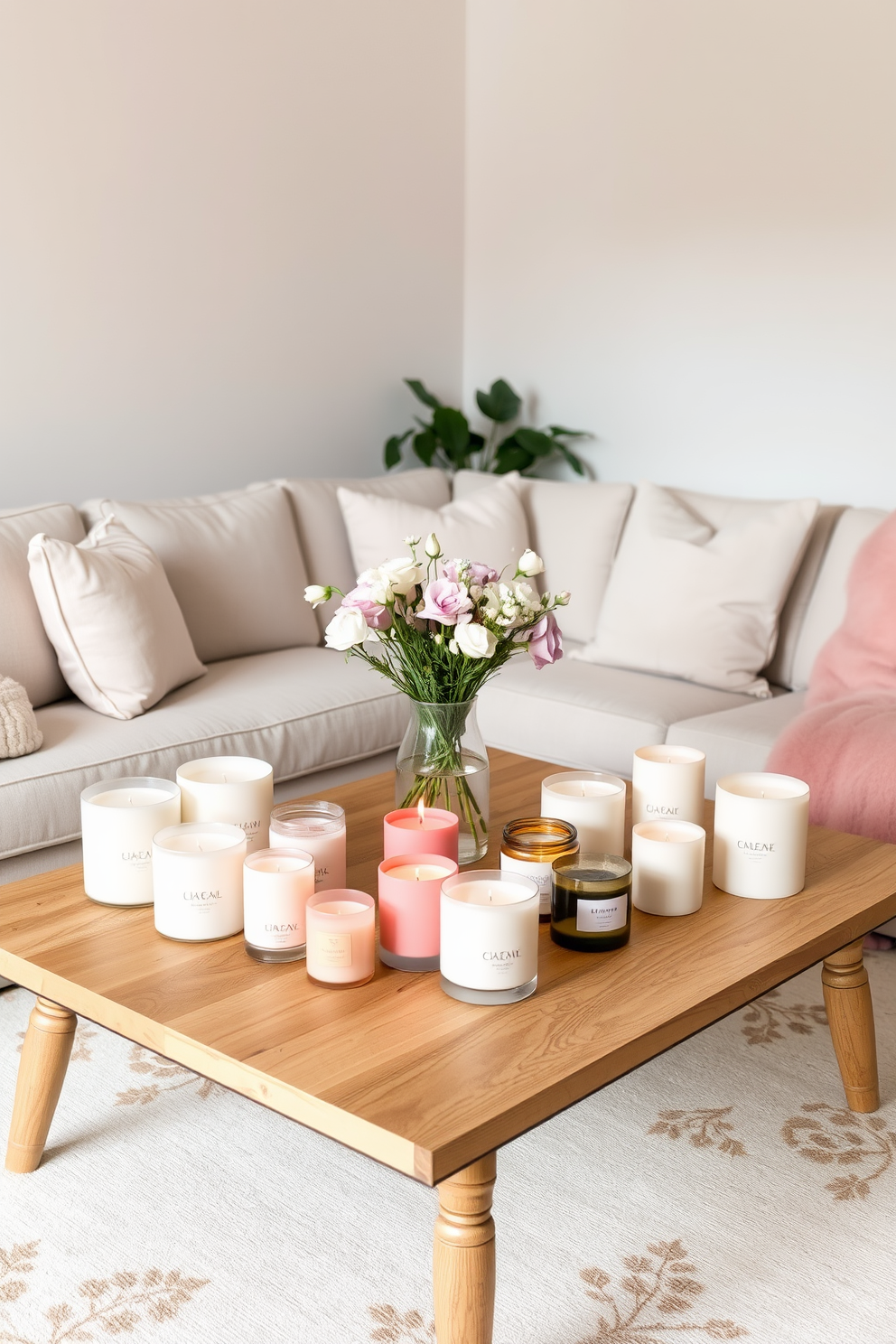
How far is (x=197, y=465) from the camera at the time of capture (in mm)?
3670

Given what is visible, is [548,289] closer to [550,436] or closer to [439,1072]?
[550,436]

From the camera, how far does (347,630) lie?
1.64 metres

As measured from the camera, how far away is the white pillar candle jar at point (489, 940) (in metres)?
1.36

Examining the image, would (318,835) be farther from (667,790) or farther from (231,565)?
(231,565)

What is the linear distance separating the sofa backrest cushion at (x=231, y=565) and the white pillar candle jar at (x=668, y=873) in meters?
1.67

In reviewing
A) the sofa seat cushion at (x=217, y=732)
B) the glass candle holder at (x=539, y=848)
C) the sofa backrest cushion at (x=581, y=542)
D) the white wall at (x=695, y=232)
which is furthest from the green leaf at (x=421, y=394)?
the glass candle holder at (x=539, y=848)

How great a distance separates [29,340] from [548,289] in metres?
1.74

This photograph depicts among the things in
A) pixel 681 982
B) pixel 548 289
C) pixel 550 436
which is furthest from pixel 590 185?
pixel 681 982

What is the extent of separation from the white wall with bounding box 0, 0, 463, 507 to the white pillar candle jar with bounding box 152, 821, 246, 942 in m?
1.98

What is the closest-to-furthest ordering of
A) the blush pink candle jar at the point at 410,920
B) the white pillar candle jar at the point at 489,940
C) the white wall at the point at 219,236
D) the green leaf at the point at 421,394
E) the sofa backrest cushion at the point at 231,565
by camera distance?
1. the white pillar candle jar at the point at 489,940
2. the blush pink candle jar at the point at 410,920
3. the sofa backrest cushion at the point at 231,565
4. the white wall at the point at 219,236
5. the green leaf at the point at 421,394

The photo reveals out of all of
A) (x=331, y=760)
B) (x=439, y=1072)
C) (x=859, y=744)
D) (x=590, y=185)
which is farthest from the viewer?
(x=590, y=185)

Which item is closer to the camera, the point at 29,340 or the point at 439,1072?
the point at 439,1072

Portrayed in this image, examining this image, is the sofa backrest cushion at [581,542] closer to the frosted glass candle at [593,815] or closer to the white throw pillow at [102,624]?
the white throw pillow at [102,624]

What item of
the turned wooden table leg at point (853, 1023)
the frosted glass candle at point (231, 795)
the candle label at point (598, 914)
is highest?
the frosted glass candle at point (231, 795)
